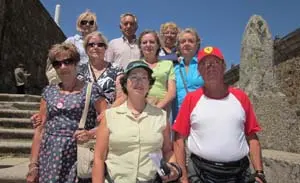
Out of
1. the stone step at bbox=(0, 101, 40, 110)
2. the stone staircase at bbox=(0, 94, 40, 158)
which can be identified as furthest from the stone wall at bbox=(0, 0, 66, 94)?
the stone staircase at bbox=(0, 94, 40, 158)

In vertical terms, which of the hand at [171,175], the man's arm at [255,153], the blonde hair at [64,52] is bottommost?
the hand at [171,175]

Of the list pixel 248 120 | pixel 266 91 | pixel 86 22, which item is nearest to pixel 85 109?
pixel 248 120

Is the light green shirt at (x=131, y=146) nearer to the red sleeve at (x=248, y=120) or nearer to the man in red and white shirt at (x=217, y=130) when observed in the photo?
the man in red and white shirt at (x=217, y=130)

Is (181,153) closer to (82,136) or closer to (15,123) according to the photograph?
(82,136)

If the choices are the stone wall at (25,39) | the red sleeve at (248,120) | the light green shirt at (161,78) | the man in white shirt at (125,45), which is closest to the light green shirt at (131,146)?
the red sleeve at (248,120)

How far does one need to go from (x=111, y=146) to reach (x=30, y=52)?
11.7m

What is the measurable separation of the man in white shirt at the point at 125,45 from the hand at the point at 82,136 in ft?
4.77

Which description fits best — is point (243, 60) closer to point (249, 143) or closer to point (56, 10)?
point (249, 143)

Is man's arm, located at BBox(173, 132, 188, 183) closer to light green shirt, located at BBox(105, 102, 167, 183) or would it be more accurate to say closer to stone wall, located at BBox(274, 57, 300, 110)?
light green shirt, located at BBox(105, 102, 167, 183)

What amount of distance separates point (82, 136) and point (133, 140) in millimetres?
472

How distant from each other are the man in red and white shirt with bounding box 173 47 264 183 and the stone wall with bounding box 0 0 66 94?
365 inches

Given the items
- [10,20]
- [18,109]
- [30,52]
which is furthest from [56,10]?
[18,109]

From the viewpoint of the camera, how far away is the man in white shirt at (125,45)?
3.85m

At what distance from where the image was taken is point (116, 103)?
271 cm
